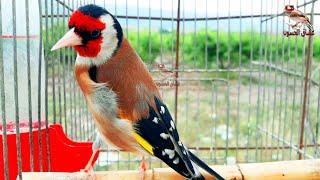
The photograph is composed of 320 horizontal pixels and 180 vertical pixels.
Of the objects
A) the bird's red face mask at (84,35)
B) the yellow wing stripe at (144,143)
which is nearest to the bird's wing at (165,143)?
the yellow wing stripe at (144,143)

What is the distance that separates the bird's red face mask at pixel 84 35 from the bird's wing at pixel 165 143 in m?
0.14

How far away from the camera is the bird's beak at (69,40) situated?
29.2 inches

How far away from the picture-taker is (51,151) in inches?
38.1

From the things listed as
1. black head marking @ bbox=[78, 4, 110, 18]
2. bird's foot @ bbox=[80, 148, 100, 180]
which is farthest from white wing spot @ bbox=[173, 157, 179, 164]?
black head marking @ bbox=[78, 4, 110, 18]

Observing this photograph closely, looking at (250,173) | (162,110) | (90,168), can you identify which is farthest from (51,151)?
(250,173)

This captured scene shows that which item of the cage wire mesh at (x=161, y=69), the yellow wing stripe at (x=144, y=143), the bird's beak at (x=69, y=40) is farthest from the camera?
the cage wire mesh at (x=161, y=69)

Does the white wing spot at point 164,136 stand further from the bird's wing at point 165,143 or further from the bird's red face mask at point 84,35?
the bird's red face mask at point 84,35

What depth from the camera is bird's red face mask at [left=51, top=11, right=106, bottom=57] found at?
76 cm

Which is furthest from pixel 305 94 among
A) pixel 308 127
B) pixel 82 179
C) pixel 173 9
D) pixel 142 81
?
pixel 82 179

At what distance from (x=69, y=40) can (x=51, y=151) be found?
0.96 ft

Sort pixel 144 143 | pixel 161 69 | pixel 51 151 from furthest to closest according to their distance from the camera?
pixel 161 69, pixel 51 151, pixel 144 143

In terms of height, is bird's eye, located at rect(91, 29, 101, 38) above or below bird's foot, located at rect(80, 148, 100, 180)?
above

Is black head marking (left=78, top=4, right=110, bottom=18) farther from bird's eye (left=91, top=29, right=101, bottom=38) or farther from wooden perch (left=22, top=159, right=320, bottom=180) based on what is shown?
wooden perch (left=22, top=159, right=320, bottom=180)

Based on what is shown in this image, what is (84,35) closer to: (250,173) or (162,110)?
(162,110)
